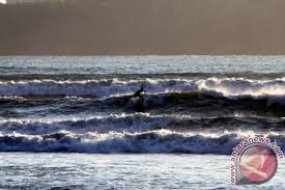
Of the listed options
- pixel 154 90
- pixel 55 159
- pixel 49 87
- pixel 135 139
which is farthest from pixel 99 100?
pixel 55 159

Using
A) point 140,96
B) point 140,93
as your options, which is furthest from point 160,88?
point 140,96

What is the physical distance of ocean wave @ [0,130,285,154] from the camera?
21406 mm

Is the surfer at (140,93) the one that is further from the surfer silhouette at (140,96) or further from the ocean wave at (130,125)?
the ocean wave at (130,125)

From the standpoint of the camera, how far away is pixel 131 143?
22.0 metres

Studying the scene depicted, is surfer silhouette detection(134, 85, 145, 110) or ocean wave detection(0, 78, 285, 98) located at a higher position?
ocean wave detection(0, 78, 285, 98)

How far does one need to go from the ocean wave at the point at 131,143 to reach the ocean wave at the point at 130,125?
8.56 feet

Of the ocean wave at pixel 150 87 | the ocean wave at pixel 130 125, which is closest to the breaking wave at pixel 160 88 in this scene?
the ocean wave at pixel 150 87

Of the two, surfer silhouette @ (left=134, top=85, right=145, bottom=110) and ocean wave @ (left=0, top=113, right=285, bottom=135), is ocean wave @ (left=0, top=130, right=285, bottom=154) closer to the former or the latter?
ocean wave @ (left=0, top=113, right=285, bottom=135)

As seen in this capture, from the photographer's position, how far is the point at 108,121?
26.3 m

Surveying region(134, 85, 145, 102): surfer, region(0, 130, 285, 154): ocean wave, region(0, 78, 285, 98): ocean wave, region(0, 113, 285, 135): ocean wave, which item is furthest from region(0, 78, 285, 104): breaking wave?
region(0, 130, 285, 154): ocean wave

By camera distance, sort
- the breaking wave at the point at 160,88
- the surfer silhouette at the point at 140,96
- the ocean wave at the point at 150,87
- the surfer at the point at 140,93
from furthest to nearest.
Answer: the ocean wave at the point at 150,87
the breaking wave at the point at 160,88
the surfer at the point at 140,93
the surfer silhouette at the point at 140,96

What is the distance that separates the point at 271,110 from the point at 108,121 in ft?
24.0

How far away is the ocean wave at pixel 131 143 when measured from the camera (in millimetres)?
21406

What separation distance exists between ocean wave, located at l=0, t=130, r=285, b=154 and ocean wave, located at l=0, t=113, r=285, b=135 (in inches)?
103
